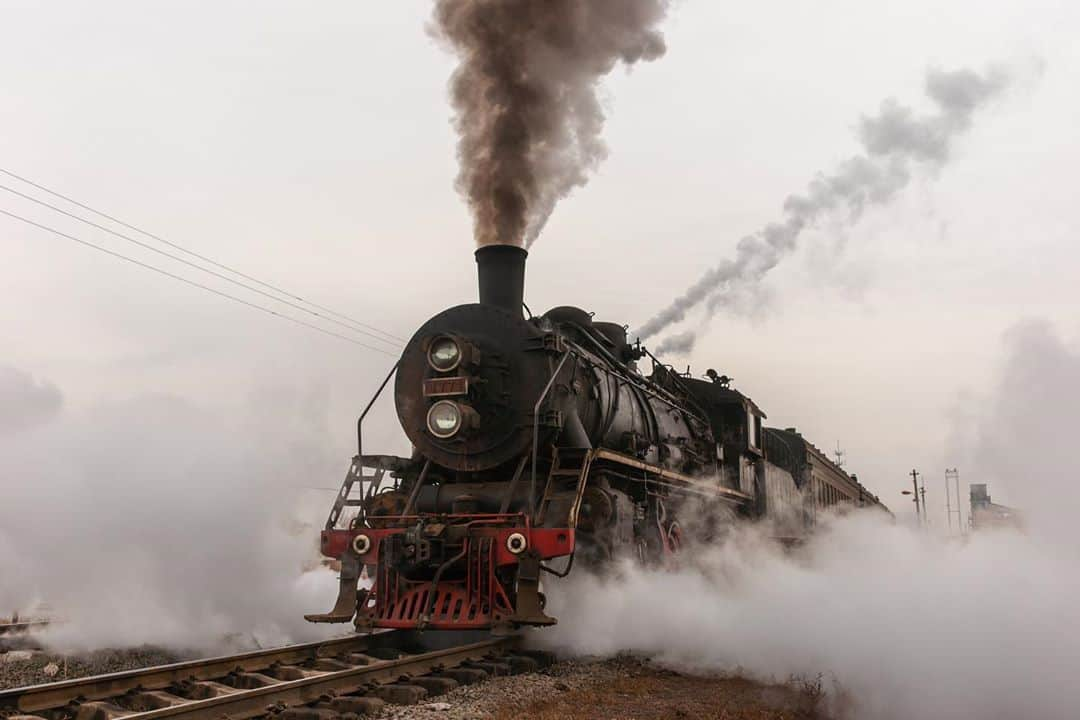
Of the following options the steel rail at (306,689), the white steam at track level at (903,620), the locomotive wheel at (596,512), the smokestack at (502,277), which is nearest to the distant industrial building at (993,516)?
the white steam at track level at (903,620)

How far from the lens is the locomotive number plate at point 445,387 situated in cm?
838

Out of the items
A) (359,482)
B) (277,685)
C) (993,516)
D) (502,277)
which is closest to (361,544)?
(359,482)

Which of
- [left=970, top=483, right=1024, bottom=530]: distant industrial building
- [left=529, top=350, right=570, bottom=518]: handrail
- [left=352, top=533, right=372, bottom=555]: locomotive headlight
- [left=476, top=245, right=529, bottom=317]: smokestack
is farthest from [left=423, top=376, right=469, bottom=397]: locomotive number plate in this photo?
[left=970, top=483, right=1024, bottom=530]: distant industrial building

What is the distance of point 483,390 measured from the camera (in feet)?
28.0

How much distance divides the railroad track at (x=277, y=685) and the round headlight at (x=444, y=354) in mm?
2553

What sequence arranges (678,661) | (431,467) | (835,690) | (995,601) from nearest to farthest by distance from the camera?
(995,601), (835,690), (678,661), (431,467)

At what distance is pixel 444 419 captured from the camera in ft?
Result: 27.9

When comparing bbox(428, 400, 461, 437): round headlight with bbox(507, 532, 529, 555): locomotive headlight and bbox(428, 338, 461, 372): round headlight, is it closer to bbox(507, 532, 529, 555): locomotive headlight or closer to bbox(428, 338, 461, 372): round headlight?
bbox(428, 338, 461, 372): round headlight

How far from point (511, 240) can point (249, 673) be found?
18.6 feet

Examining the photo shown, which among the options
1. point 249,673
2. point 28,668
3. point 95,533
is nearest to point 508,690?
point 249,673

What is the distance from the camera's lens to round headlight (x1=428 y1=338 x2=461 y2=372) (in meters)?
8.42

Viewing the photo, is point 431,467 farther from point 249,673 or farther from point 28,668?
point 28,668

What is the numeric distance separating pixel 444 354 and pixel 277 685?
3826 millimetres

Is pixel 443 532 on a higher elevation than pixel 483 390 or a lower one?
lower
